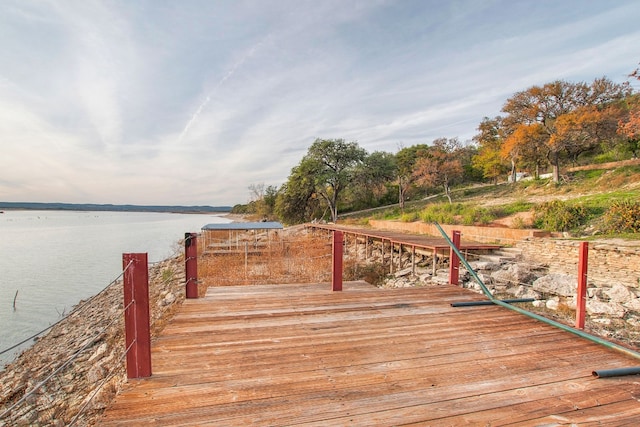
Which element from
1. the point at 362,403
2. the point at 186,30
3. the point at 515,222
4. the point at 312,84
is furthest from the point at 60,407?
the point at 515,222

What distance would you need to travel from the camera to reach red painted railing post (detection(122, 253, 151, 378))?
2.16 metres

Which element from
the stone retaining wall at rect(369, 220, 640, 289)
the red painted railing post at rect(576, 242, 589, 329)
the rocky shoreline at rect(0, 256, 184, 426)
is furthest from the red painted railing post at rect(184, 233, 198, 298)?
the stone retaining wall at rect(369, 220, 640, 289)

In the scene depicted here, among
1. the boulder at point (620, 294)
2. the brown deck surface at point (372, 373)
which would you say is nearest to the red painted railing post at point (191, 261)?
the brown deck surface at point (372, 373)

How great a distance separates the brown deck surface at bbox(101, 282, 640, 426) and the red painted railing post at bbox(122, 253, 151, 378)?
14 centimetres

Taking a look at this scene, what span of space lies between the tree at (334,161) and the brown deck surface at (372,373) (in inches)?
939

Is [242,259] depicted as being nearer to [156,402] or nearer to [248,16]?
[248,16]

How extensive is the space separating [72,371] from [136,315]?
5.23 m

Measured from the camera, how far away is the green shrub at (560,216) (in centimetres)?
1081

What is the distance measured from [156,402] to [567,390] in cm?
262

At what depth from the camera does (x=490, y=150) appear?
3044cm

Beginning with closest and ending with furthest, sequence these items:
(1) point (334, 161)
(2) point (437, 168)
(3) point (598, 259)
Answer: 1. (3) point (598, 259)
2. (2) point (437, 168)
3. (1) point (334, 161)

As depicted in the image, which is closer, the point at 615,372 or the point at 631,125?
the point at 615,372

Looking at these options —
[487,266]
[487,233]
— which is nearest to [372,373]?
[487,266]

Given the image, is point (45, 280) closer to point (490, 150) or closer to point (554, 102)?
point (554, 102)
